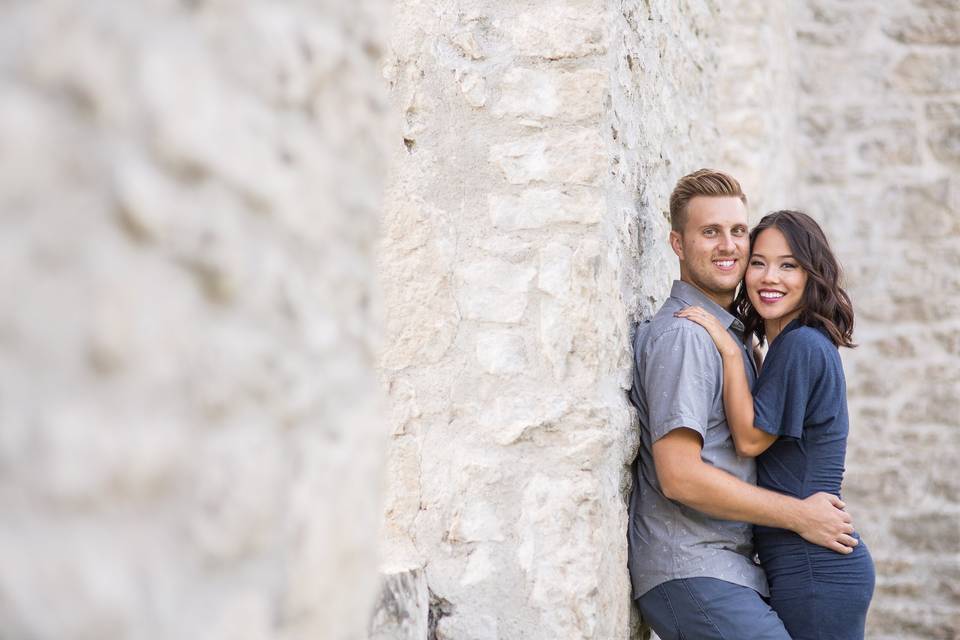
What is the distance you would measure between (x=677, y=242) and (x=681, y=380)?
1.81 feet

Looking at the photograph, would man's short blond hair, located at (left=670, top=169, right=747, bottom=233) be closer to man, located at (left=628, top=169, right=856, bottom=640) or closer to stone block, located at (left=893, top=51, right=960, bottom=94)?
man, located at (left=628, top=169, right=856, bottom=640)

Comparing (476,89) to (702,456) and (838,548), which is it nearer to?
(702,456)

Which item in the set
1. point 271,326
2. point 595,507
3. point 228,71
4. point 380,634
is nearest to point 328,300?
point 271,326

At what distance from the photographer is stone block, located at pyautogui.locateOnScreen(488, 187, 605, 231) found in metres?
2.19

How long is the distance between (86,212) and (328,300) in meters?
0.31

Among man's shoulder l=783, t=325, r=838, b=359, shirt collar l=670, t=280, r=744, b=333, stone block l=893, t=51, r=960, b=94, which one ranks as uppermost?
stone block l=893, t=51, r=960, b=94

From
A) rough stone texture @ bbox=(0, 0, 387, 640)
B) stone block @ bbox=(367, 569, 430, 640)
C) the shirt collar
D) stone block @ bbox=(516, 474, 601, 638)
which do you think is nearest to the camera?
rough stone texture @ bbox=(0, 0, 387, 640)

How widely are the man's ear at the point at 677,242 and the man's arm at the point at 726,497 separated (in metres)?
0.62

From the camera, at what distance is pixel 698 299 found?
254 cm

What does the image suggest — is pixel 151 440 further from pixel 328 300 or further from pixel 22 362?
pixel 328 300

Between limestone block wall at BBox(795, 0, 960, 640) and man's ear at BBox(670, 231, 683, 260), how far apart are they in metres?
3.29

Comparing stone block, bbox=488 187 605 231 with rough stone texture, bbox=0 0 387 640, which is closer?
rough stone texture, bbox=0 0 387 640

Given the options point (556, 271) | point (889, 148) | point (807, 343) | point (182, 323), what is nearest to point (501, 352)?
point (556, 271)

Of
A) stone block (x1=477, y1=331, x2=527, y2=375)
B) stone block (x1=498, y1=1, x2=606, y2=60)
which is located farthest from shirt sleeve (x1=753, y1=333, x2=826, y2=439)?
stone block (x1=498, y1=1, x2=606, y2=60)
